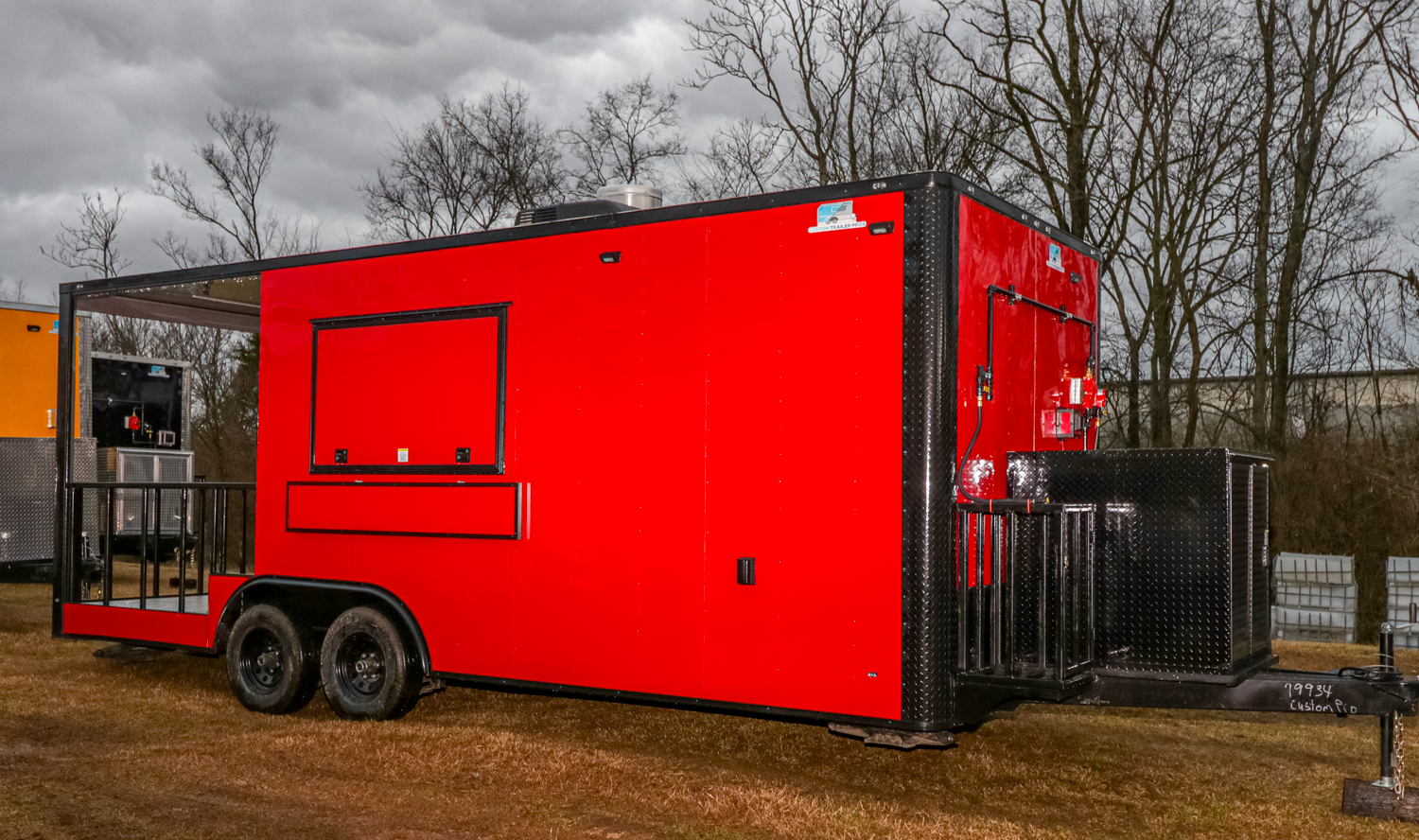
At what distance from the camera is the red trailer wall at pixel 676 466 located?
5.39 m

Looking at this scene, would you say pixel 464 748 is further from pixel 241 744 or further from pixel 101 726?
pixel 101 726

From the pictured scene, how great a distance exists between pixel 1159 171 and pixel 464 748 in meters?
15.2

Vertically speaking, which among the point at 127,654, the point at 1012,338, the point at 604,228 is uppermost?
the point at 604,228

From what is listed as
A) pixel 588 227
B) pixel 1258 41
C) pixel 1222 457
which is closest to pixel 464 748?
pixel 588 227

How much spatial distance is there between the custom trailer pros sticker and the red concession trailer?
0.06ft

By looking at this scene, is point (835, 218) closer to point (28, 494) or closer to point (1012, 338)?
point (1012, 338)

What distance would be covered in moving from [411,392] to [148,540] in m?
6.34

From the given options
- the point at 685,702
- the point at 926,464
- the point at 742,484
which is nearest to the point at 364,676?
the point at 685,702

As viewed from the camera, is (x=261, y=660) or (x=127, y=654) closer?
(x=261, y=660)

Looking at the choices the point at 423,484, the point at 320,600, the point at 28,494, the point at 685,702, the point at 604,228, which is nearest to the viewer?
the point at 685,702

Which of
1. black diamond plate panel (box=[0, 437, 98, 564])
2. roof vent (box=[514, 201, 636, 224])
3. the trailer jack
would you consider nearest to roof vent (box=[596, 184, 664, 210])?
roof vent (box=[514, 201, 636, 224])

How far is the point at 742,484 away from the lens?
5.75 m

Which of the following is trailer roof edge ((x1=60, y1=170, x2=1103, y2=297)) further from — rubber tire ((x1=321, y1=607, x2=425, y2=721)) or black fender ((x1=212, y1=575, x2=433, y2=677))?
rubber tire ((x1=321, y1=607, x2=425, y2=721))

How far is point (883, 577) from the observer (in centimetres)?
530
